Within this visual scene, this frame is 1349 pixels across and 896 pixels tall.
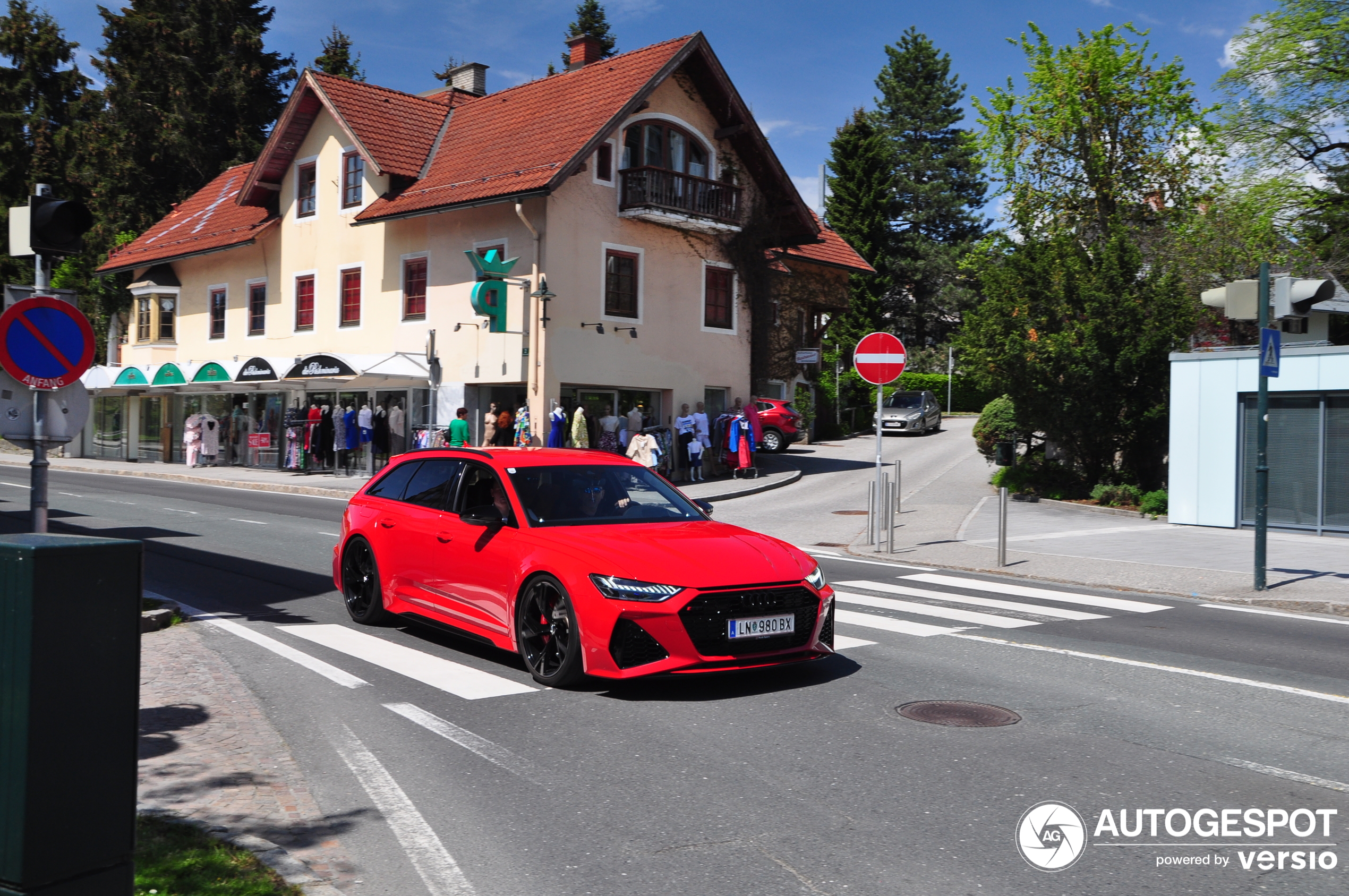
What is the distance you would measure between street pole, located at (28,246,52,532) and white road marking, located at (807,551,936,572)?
9954mm

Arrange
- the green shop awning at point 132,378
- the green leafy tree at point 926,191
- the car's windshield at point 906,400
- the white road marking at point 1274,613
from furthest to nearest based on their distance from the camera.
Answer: the green leafy tree at point 926,191 < the car's windshield at point 906,400 < the green shop awning at point 132,378 < the white road marking at point 1274,613

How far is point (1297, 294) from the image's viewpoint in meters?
12.0

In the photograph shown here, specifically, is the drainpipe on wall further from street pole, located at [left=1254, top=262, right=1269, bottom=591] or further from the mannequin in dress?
street pole, located at [left=1254, top=262, right=1269, bottom=591]

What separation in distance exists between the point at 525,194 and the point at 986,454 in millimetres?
13218

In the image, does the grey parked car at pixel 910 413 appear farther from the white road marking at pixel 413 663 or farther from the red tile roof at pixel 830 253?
the white road marking at pixel 413 663

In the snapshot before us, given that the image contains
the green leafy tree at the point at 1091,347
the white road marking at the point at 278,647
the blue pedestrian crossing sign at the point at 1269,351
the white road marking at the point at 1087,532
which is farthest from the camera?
the green leafy tree at the point at 1091,347

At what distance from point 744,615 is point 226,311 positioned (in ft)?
115

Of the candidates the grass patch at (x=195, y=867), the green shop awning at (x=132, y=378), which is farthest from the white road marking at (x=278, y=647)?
the green shop awning at (x=132, y=378)

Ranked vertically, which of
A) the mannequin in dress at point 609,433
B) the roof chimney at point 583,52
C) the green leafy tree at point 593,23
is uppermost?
the green leafy tree at point 593,23

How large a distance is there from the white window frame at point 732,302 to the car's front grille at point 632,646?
24.3 m

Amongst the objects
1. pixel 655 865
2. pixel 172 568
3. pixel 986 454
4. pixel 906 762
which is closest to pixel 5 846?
pixel 655 865

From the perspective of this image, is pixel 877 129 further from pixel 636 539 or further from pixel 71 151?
pixel 636 539

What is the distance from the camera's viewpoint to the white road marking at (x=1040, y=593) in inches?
451

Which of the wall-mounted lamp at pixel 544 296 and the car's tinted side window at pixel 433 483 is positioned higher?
the wall-mounted lamp at pixel 544 296
